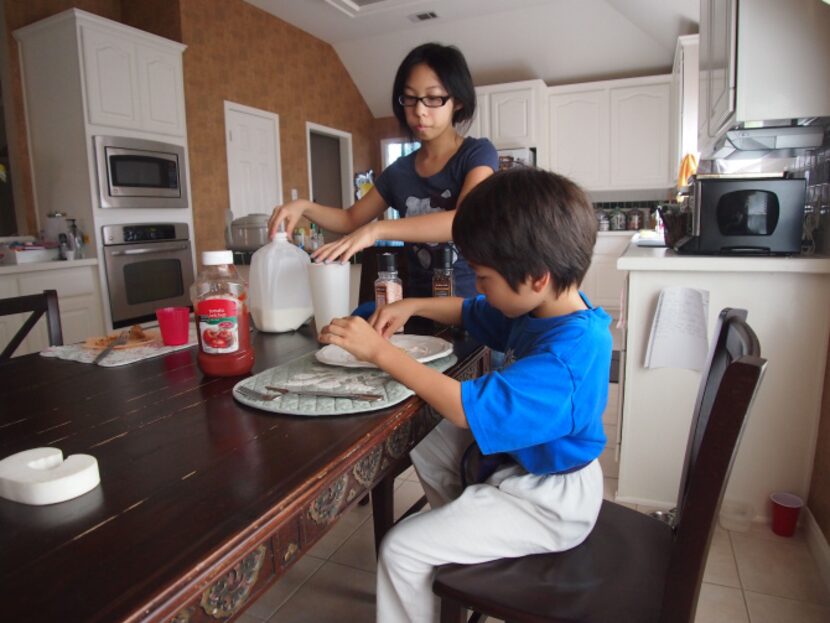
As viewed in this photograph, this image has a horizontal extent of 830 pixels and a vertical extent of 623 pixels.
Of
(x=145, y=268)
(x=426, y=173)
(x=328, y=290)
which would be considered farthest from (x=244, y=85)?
(x=328, y=290)

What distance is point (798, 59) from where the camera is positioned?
1.67 meters

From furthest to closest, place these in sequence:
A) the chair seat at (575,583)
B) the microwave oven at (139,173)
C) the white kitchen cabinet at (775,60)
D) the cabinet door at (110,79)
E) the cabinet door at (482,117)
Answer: the cabinet door at (482,117), the microwave oven at (139,173), the cabinet door at (110,79), the white kitchen cabinet at (775,60), the chair seat at (575,583)

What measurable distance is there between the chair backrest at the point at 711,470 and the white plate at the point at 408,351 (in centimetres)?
49

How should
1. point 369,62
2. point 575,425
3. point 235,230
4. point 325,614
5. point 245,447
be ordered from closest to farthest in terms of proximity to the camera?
point 245,447 → point 575,425 → point 325,614 → point 235,230 → point 369,62

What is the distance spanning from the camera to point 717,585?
1.59 meters

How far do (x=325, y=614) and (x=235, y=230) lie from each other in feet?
8.94

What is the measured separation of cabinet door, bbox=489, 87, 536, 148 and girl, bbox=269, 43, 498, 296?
14.0 ft

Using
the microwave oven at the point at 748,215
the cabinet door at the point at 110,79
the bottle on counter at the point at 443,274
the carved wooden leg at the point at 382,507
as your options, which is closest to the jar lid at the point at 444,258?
the bottle on counter at the point at 443,274

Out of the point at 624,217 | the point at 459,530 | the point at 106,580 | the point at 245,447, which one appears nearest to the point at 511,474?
the point at 459,530

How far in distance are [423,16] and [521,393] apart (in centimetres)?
531

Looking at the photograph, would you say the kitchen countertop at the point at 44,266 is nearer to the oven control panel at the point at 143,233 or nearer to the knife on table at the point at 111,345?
the oven control panel at the point at 143,233

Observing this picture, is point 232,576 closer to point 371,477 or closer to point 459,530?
point 371,477

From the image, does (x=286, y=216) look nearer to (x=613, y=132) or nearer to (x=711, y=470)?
(x=711, y=470)

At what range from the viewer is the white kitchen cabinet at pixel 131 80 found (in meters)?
3.42
